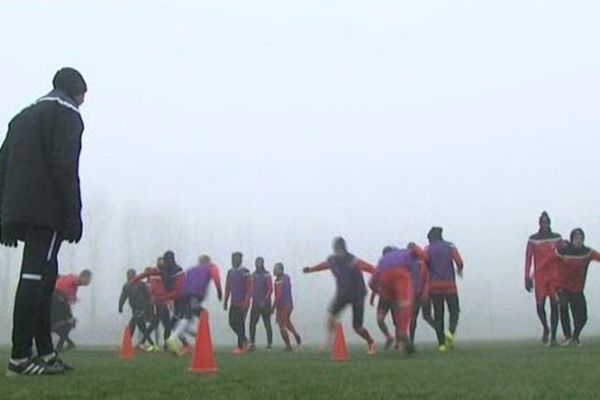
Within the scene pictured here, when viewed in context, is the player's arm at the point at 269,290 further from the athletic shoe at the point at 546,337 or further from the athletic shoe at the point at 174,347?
the athletic shoe at the point at 546,337

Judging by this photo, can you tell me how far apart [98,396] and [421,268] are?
1081cm

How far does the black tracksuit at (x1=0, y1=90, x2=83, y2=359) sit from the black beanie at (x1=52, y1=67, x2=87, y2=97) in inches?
10.8

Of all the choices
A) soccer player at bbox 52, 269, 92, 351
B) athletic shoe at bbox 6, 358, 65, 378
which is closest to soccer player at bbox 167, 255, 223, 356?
soccer player at bbox 52, 269, 92, 351

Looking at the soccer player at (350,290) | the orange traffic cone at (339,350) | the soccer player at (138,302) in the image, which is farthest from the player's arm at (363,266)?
the soccer player at (138,302)

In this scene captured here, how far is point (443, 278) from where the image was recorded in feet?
49.6

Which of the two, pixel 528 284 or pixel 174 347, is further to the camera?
pixel 528 284

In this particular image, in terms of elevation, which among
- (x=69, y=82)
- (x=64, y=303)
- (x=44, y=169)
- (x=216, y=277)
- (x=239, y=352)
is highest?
(x=69, y=82)

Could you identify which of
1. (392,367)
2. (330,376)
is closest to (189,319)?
(392,367)

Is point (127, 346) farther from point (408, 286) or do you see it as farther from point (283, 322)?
point (283, 322)

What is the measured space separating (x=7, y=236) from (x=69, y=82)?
1.39 m

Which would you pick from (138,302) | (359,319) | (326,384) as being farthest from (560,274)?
(138,302)

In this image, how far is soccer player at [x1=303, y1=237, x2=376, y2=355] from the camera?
14711 millimetres

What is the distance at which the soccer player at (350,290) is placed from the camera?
48.3ft

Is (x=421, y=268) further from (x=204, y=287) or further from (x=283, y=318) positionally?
(x=283, y=318)
